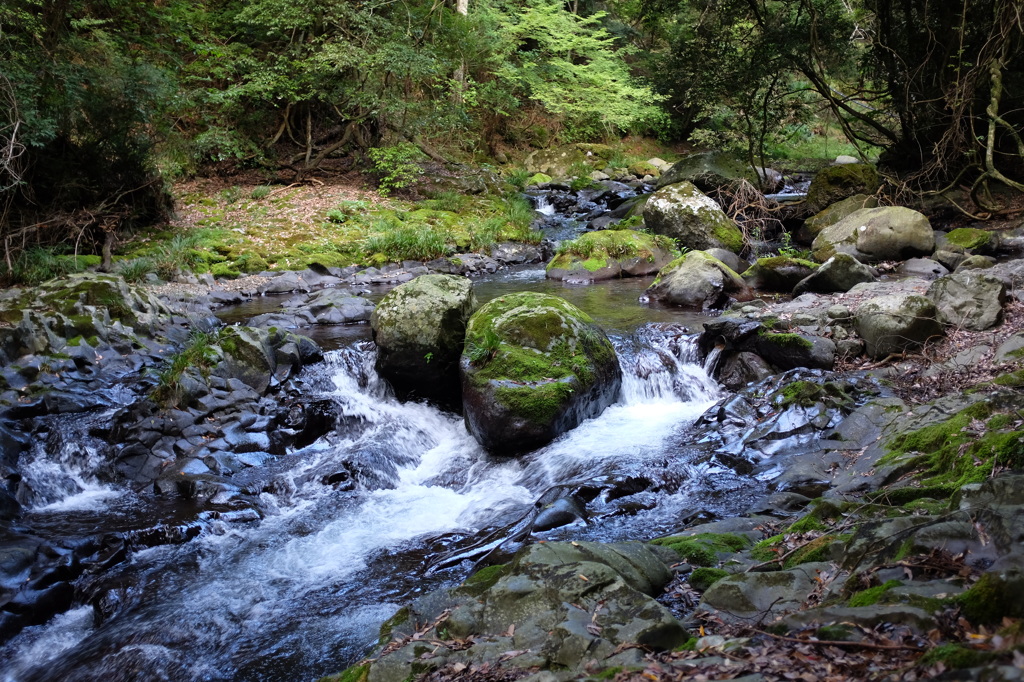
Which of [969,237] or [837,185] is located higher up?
[837,185]

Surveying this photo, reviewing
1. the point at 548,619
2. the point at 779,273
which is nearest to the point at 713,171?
the point at 779,273

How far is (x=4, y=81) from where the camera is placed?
368 inches

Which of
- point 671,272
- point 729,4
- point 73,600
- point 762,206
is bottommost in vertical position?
point 73,600

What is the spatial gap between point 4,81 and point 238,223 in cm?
578

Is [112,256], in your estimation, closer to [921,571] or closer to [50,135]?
[50,135]

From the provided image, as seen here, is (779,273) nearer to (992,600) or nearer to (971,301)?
(971,301)

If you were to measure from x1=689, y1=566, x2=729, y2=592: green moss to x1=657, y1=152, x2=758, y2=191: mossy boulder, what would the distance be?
43.5 feet

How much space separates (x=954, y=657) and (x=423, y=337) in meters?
6.26

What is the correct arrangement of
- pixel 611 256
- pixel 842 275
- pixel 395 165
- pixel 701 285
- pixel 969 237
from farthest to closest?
pixel 395 165, pixel 611 256, pixel 969 237, pixel 701 285, pixel 842 275

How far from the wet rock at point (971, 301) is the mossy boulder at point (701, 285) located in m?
3.36

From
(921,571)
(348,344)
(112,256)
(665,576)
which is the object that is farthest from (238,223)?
(921,571)

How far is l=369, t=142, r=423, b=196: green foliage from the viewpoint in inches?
692

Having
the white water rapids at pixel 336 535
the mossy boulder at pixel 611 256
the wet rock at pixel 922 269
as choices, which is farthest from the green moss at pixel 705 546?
the mossy boulder at pixel 611 256

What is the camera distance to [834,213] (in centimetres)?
1324
